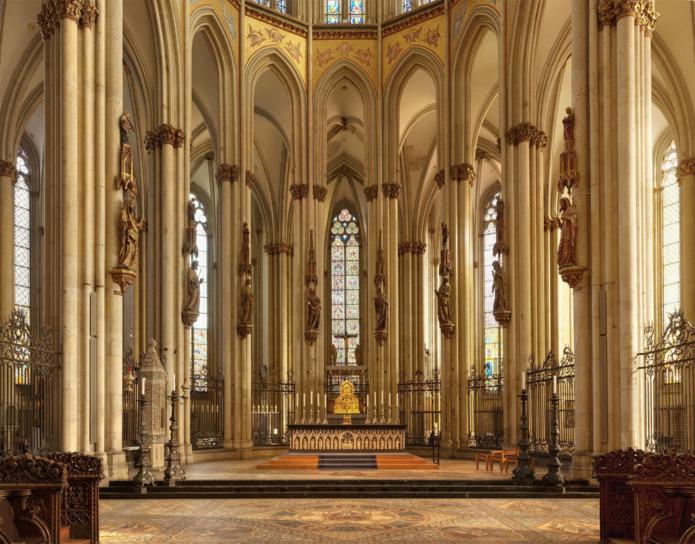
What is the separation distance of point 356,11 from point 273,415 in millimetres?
15755

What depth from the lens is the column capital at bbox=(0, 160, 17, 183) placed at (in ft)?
91.6

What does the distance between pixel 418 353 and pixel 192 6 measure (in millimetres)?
16857

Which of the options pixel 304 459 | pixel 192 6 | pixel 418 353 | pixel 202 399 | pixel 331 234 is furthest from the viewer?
pixel 331 234

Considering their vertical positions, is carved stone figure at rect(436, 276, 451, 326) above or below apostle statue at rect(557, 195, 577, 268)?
below

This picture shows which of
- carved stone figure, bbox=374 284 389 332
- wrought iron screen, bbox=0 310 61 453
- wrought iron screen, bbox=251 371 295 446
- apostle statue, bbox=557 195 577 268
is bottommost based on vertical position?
wrought iron screen, bbox=251 371 295 446

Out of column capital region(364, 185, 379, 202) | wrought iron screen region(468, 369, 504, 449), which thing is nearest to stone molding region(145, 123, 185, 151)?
column capital region(364, 185, 379, 202)

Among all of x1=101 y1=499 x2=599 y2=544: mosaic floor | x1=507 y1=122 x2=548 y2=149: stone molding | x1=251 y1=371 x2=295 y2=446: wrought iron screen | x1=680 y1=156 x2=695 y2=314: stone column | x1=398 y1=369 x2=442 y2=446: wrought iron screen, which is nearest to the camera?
x1=101 y1=499 x2=599 y2=544: mosaic floor

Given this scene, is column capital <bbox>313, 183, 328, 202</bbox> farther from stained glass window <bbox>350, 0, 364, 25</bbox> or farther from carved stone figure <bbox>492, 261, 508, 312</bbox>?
carved stone figure <bbox>492, 261, 508, 312</bbox>

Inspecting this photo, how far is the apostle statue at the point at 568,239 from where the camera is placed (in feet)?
54.3

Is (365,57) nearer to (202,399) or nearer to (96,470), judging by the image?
(202,399)

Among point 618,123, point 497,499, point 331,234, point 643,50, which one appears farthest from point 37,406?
point 331,234

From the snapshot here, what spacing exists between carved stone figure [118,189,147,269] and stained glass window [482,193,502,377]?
23.7 m

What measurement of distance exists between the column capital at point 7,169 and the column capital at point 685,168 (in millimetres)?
21199

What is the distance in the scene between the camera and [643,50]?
53.4ft
